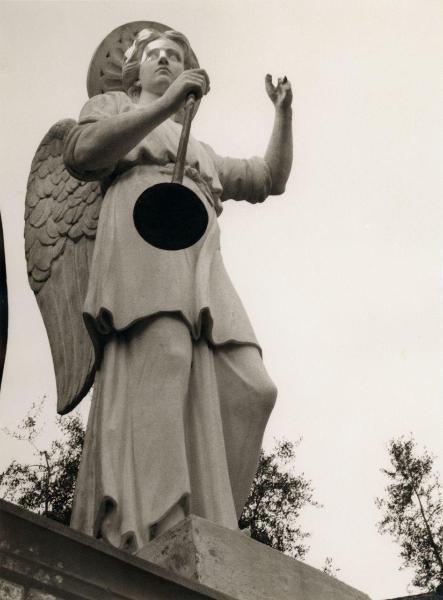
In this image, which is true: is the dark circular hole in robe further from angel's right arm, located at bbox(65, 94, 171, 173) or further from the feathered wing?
the feathered wing

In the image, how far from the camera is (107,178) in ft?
22.3

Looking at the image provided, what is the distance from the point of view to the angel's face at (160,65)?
732cm

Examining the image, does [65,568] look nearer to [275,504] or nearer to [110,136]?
[110,136]

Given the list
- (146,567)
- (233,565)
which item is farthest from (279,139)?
(146,567)

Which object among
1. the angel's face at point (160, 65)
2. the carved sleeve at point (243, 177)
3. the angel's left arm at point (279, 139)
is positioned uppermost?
the angel's face at point (160, 65)

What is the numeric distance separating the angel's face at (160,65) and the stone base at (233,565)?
320 cm

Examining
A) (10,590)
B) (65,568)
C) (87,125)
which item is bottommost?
(10,590)

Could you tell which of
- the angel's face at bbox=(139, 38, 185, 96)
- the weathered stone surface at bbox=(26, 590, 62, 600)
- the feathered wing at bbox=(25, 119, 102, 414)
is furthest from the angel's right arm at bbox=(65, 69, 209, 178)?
the weathered stone surface at bbox=(26, 590, 62, 600)

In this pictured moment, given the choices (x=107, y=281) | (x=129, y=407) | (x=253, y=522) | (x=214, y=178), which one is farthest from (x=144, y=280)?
(x=253, y=522)

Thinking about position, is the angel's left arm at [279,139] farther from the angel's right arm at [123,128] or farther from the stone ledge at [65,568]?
the stone ledge at [65,568]

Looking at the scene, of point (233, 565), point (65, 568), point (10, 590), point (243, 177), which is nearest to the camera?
point (10, 590)

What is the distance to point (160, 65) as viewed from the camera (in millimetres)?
7352

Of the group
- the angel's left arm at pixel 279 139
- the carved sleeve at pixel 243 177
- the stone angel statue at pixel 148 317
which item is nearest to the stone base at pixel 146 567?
the stone angel statue at pixel 148 317

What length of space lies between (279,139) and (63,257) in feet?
5.13
